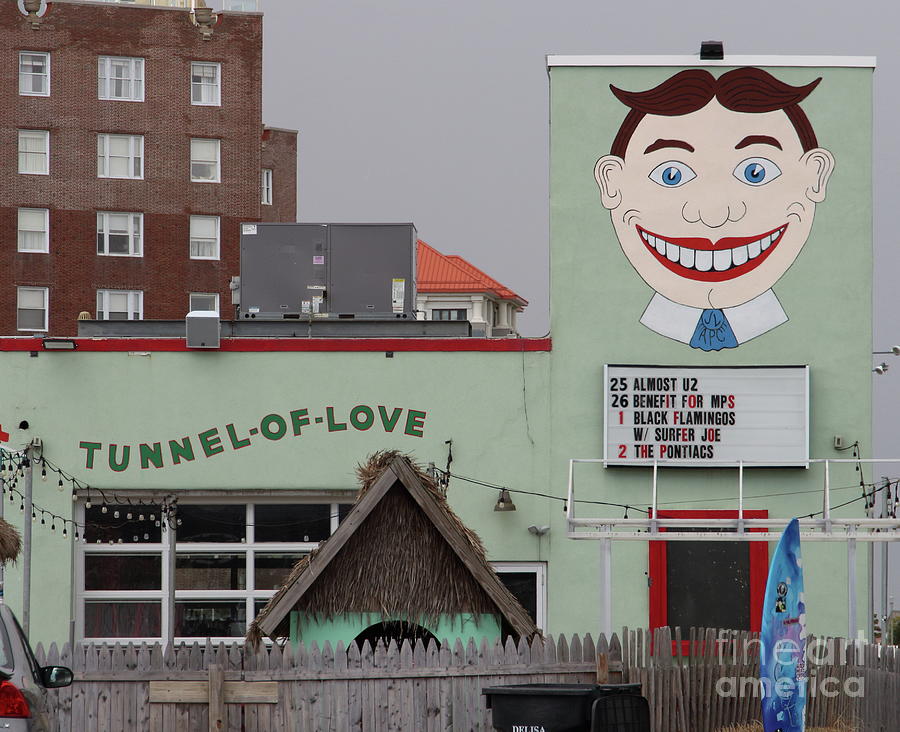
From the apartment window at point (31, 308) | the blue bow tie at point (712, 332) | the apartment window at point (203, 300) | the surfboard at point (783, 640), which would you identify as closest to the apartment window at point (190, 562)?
the blue bow tie at point (712, 332)

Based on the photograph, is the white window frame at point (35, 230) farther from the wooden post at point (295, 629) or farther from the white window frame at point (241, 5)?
the wooden post at point (295, 629)

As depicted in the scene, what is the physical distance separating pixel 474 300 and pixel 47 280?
24.4m

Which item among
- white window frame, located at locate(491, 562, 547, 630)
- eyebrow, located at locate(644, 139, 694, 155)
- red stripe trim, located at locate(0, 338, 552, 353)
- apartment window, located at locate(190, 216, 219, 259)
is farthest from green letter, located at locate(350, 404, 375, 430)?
apartment window, located at locate(190, 216, 219, 259)

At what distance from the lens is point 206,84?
6238cm

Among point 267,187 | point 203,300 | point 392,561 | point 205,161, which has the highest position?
point 267,187

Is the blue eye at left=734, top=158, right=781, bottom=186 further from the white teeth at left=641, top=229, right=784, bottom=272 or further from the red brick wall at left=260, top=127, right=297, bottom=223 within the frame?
the red brick wall at left=260, top=127, right=297, bottom=223

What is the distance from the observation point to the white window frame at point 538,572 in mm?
20453

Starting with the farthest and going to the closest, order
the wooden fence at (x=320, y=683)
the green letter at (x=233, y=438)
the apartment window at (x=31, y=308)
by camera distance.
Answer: the apartment window at (x=31, y=308) < the green letter at (x=233, y=438) < the wooden fence at (x=320, y=683)

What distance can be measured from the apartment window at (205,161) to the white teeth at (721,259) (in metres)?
44.8

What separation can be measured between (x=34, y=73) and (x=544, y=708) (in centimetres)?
5410

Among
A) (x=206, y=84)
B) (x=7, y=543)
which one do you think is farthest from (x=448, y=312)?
(x=7, y=543)

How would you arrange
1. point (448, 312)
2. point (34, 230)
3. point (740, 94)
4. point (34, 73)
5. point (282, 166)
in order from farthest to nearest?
point (448, 312) → point (282, 166) → point (34, 73) → point (34, 230) → point (740, 94)

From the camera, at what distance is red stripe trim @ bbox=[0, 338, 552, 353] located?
20531mm

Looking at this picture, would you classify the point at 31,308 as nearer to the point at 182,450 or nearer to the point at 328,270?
the point at 328,270
